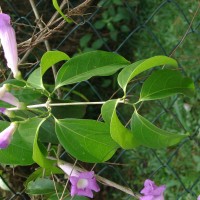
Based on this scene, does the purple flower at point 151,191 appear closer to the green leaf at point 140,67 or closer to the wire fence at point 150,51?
the green leaf at point 140,67

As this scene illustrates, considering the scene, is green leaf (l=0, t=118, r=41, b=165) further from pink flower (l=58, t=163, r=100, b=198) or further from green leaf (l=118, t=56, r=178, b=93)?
green leaf (l=118, t=56, r=178, b=93)

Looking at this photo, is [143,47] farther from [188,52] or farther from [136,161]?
[136,161]

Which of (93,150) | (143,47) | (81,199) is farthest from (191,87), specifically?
(143,47)

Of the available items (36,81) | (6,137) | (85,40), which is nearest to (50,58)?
(36,81)

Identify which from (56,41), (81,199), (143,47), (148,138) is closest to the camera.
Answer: (148,138)

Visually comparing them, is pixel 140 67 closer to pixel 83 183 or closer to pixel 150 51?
pixel 83 183

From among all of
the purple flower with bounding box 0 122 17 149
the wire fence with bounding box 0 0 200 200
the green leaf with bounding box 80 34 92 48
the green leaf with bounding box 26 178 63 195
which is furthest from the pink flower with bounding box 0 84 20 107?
the green leaf with bounding box 80 34 92 48
